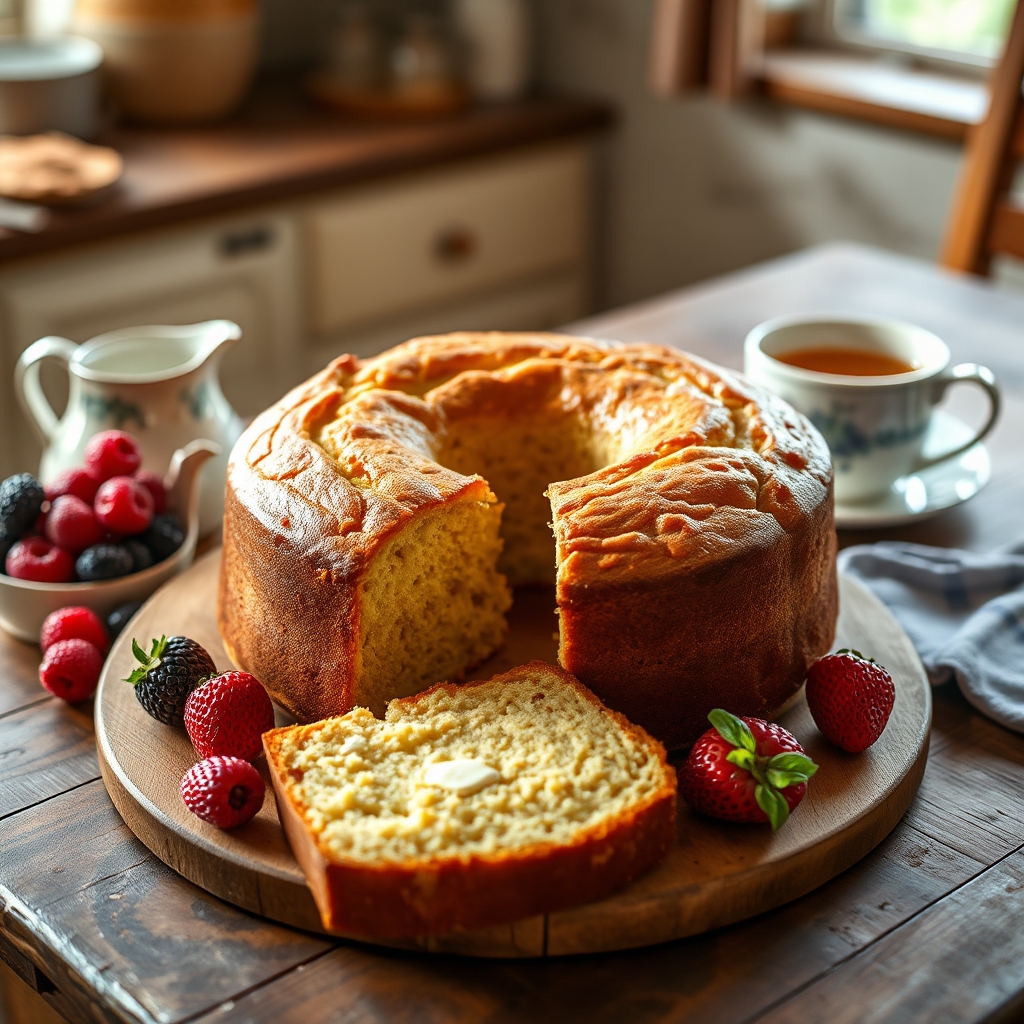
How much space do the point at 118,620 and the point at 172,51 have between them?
2.35 meters

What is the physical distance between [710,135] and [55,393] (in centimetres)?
211

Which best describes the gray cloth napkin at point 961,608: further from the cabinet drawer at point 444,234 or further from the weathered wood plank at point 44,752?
the cabinet drawer at point 444,234

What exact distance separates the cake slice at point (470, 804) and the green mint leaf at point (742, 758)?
6 cm

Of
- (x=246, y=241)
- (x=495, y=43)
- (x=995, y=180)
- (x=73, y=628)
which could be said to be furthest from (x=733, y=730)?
(x=495, y=43)

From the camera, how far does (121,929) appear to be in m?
1.21

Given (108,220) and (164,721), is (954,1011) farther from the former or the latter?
(108,220)

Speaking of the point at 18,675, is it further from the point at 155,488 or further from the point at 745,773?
the point at 745,773

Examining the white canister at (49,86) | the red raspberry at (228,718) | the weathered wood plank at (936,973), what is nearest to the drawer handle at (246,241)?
the white canister at (49,86)

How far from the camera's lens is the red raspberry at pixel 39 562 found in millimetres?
1620

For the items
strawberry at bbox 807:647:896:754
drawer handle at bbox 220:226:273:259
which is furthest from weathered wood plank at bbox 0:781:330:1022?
drawer handle at bbox 220:226:273:259

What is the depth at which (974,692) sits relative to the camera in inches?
61.1

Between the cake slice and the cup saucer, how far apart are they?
0.70 m

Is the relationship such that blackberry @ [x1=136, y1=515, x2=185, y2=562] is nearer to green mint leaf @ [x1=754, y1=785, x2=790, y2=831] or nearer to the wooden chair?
green mint leaf @ [x1=754, y1=785, x2=790, y2=831]

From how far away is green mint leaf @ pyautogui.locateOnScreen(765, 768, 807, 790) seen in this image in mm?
1262
